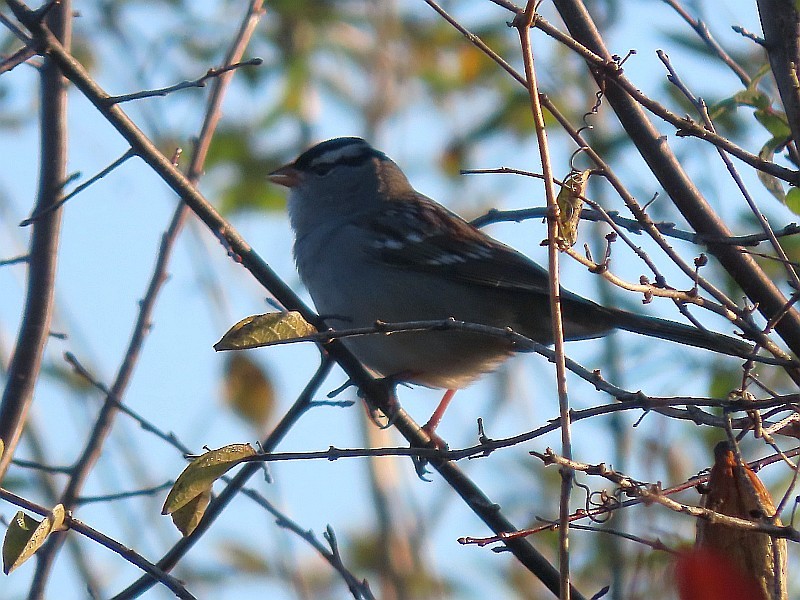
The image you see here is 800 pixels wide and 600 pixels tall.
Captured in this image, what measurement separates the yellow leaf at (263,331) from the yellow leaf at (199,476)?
0.64ft

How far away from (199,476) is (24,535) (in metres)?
→ 0.30

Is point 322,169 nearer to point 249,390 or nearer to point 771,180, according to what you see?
point 249,390

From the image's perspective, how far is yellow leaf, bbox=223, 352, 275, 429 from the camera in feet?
14.7

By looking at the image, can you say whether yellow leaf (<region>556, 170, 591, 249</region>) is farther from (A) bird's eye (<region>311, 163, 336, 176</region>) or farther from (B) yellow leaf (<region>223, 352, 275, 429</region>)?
(A) bird's eye (<region>311, 163, 336, 176</region>)

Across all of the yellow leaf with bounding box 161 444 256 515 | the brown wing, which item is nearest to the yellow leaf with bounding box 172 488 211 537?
the yellow leaf with bounding box 161 444 256 515

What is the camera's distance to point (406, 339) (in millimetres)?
3953

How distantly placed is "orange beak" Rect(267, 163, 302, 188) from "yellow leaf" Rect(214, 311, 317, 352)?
2.91m

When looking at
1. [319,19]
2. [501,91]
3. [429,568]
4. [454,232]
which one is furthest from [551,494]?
[319,19]

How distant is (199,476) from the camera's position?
1920 millimetres

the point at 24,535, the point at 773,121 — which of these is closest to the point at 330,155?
the point at 773,121

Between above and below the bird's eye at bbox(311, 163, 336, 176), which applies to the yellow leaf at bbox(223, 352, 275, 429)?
below

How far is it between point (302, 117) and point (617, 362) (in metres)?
2.01

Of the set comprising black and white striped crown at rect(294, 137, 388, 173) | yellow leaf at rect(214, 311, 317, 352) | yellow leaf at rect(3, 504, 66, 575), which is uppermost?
black and white striped crown at rect(294, 137, 388, 173)

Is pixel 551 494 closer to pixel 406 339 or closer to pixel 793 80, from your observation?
pixel 406 339
